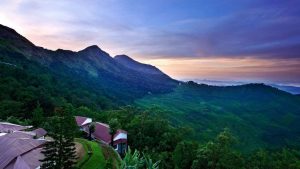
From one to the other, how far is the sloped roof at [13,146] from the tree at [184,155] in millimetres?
27840

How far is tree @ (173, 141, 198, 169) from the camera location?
2400 inches

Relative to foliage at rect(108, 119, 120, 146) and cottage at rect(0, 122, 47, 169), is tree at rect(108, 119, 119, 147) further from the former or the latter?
cottage at rect(0, 122, 47, 169)

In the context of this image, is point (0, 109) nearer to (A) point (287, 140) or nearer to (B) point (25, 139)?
(B) point (25, 139)

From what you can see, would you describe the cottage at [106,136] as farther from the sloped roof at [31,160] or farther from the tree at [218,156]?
the sloped roof at [31,160]

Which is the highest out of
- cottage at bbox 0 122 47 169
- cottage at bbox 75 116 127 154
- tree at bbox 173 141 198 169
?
cottage at bbox 0 122 47 169

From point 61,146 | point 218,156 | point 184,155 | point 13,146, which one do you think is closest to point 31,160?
point 13,146

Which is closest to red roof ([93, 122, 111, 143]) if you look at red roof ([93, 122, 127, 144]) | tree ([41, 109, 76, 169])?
red roof ([93, 122, 127, 144])

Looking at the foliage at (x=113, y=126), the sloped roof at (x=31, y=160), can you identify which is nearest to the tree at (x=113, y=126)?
the foliage at (x=113, y=126)

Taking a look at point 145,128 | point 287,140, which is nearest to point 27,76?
point 145,128

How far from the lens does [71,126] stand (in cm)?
3431

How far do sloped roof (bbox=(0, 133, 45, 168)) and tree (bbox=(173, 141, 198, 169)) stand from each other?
91.3ft

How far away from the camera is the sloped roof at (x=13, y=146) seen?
3584 centimetres

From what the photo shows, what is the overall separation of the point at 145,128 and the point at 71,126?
123ft

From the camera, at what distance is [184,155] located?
204 feet
